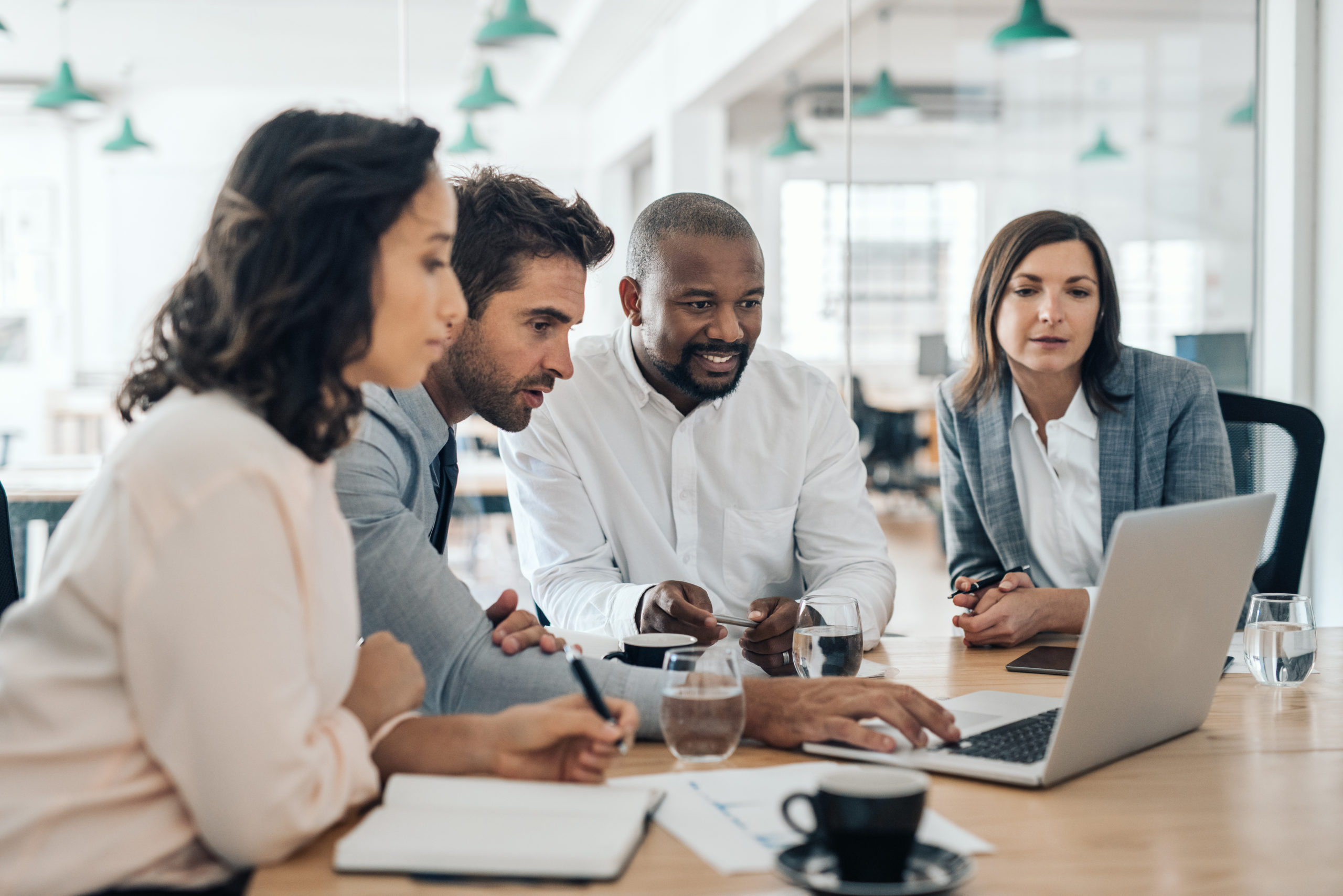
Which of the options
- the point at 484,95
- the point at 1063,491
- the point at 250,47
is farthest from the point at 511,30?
the point at 1063,491

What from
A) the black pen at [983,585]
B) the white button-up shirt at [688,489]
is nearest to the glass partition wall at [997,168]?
the white button-up shirt at [688,489]

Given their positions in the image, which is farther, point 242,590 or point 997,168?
point 997,168

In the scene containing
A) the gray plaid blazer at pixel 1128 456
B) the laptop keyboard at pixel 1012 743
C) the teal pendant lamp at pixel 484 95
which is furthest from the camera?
the teal pendant lamp at pixel 484 95

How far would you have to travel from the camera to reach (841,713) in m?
1.14

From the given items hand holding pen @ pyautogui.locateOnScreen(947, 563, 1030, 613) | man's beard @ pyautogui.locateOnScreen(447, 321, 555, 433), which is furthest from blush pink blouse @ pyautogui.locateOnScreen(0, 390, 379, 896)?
hand holding pen @ pyautogui.locateOnScreen(947, 563, 1030, 613)

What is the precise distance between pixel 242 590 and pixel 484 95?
9.83 feet

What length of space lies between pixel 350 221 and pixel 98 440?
9.17 feet

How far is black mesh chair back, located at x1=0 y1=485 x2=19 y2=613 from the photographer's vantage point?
175 cm

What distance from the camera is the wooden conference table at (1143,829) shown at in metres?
0.82

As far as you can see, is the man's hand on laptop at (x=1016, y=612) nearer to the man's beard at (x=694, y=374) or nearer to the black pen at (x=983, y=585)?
the black pen at (x=983, y=585)

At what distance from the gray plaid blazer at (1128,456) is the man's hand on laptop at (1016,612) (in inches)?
16.1

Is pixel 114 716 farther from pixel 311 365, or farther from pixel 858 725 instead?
pixel 858 725

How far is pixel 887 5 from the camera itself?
5.99 m

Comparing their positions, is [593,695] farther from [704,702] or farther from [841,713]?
[841,713]
